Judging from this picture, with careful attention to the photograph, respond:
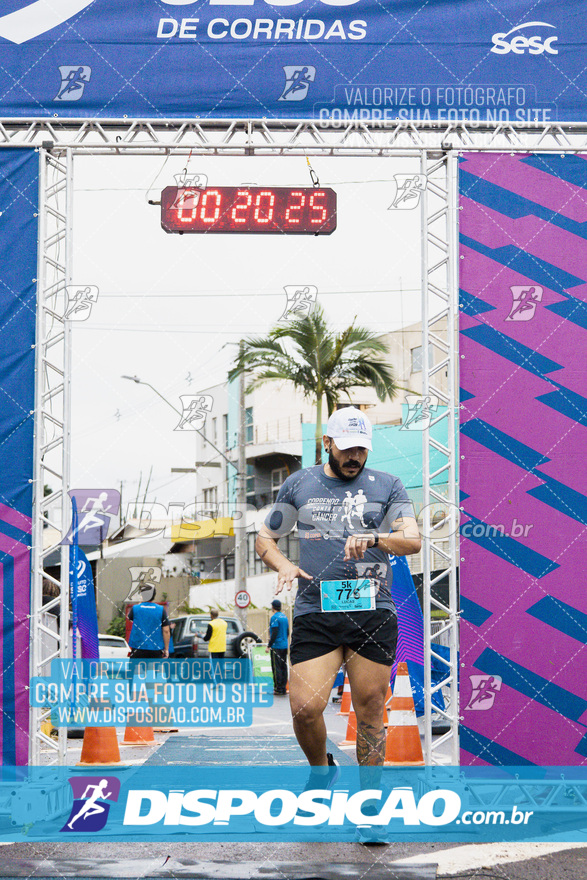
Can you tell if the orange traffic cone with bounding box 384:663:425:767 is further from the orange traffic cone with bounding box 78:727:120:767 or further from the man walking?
the man walking

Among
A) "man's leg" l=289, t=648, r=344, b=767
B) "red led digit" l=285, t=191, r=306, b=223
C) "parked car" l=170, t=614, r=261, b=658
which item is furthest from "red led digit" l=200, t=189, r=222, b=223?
"parked car" l=170, t=614, r=261, b=658

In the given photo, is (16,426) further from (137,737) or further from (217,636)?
(217,636)

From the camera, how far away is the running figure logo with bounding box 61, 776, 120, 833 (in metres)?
5.07

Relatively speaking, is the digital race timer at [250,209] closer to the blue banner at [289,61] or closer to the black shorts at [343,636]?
the blue banner at [289,61]

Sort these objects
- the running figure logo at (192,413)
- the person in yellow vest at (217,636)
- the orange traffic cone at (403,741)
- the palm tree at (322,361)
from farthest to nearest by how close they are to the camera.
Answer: the palm tree at (322,361), the person in yellow vest at (217,636), the orange traffic cone at (403,741), the running figure logo at (192,413)

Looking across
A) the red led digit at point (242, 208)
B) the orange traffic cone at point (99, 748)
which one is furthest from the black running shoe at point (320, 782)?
the red led digit at point (242, 208)

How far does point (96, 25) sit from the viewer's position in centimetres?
647

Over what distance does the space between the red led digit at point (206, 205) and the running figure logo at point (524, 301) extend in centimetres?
195

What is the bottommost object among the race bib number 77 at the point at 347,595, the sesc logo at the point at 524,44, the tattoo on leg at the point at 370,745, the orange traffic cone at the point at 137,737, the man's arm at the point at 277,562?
the orange traffic cone at the point at 137,737

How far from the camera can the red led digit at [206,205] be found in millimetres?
6438

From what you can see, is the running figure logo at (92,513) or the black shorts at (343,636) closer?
the black shorts at (343,636)

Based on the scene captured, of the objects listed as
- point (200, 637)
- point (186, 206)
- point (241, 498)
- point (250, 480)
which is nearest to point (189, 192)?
point (186, 206)

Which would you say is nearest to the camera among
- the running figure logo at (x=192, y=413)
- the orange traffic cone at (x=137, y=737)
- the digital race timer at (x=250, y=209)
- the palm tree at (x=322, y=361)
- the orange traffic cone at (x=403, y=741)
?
the digital race timer at (x=250, y=209)

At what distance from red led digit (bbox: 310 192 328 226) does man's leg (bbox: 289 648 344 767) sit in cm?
296
